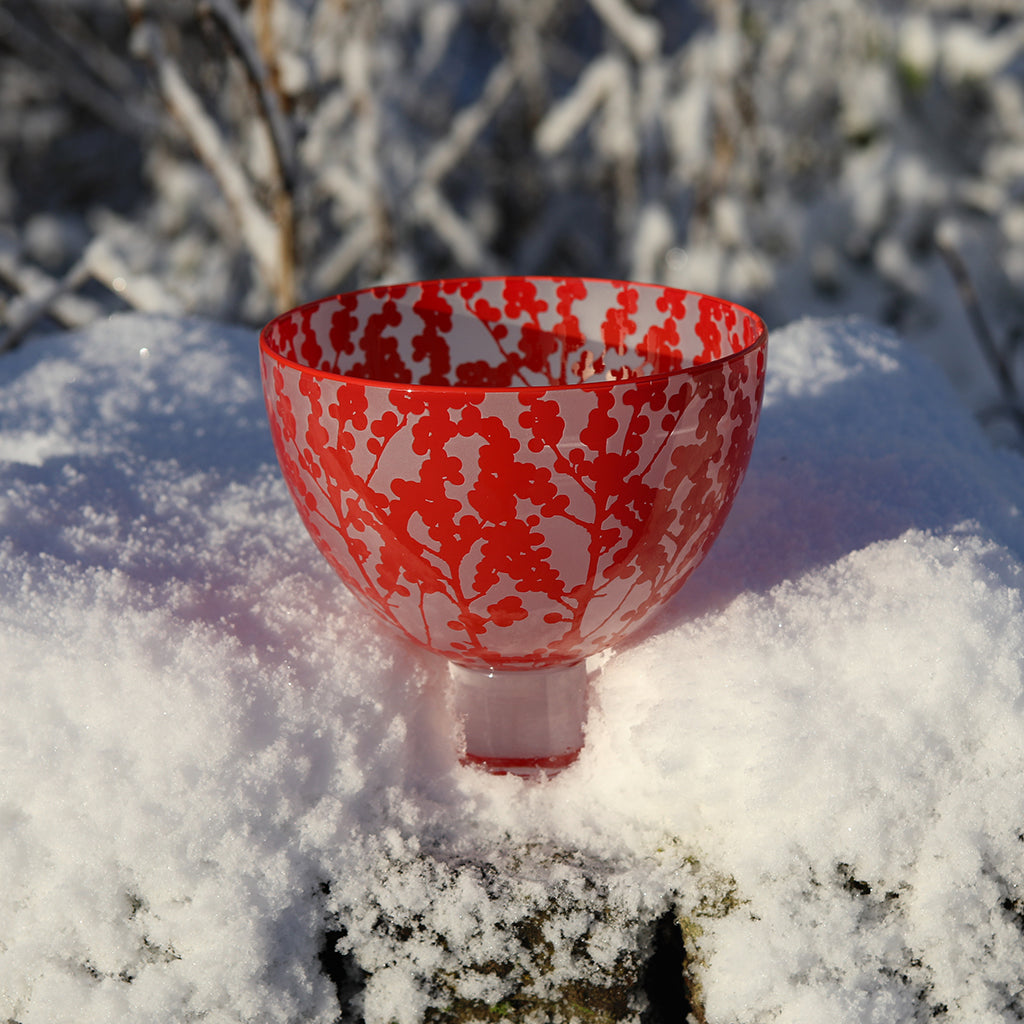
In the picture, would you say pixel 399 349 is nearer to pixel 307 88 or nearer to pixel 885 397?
pixel 885 397

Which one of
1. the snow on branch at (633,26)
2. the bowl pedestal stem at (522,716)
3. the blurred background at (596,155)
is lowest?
the blurred background at (596,155)

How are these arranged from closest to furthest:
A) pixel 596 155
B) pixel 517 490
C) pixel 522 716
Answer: pixel 517 490, pixel 522 716, pixel 596 155

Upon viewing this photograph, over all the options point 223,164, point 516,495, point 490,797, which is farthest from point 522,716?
point 223,164

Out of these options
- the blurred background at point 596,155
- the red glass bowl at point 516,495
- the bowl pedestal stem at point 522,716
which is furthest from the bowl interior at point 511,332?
the blurred background at point 596,155

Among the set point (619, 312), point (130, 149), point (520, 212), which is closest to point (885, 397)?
point (619, 312)

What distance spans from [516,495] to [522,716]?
6.7 inches

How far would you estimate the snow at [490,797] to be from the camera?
47cm

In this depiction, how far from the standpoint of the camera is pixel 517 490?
0.43 m

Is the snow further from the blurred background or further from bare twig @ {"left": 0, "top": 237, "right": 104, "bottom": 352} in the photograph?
the blurred background

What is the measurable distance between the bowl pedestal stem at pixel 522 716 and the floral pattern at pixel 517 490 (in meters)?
0.03

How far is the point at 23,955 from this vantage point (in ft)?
1.54

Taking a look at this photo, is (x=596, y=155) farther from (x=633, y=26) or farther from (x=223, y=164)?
(x=223, y=164)

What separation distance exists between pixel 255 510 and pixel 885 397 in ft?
1.68

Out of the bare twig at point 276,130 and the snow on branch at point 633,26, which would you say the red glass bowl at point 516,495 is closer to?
the bare twig at point 276,130
